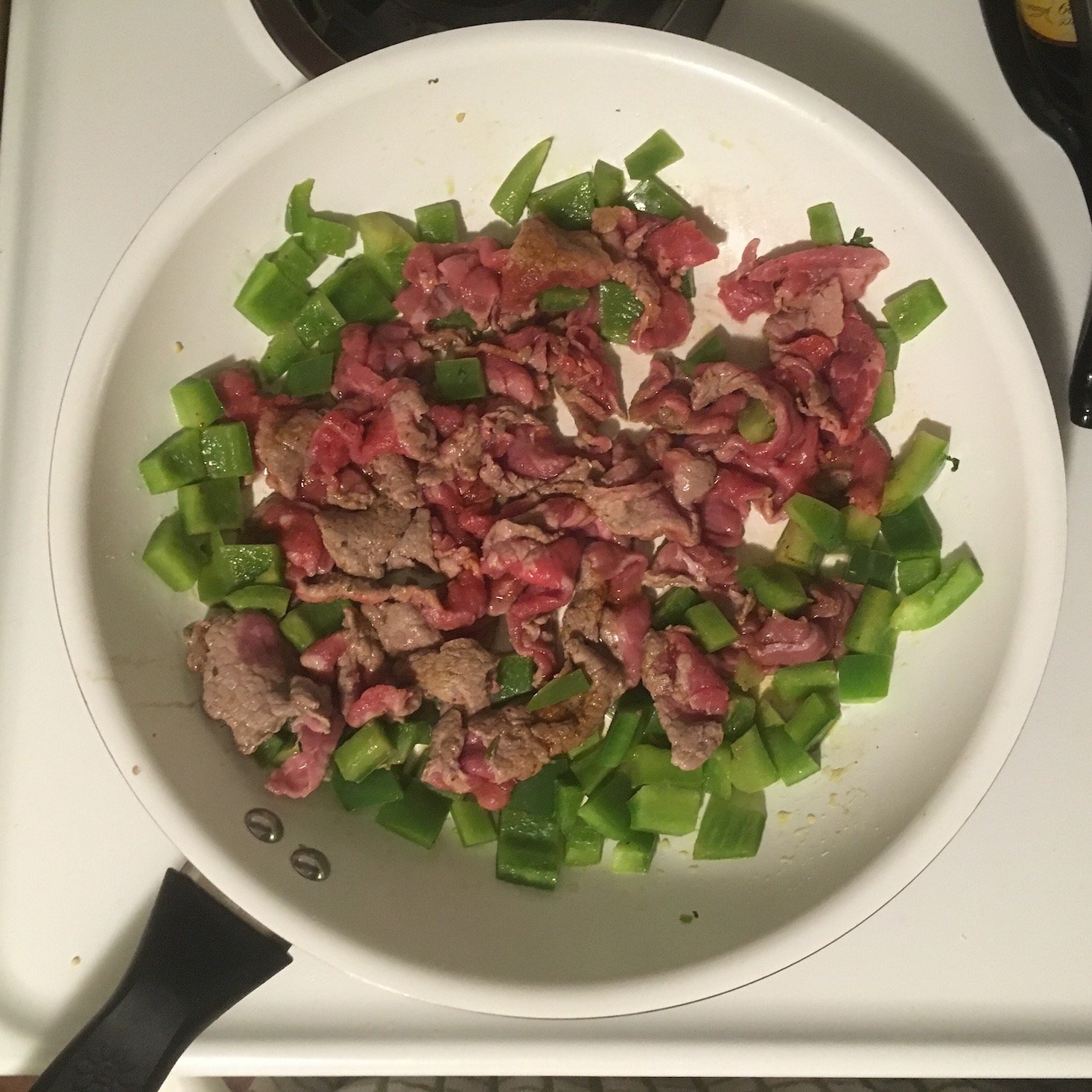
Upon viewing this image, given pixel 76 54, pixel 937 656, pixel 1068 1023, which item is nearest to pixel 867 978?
pixel 1068 1023

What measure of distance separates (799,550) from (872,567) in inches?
4.4

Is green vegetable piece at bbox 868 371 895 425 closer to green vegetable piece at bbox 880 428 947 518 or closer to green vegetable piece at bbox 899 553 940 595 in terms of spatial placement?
green vegetable piece at bbox 880 428 947 518

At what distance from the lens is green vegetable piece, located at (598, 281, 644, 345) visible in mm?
1468

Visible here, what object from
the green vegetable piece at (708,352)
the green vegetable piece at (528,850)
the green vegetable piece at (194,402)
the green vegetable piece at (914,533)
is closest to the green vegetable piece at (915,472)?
the green vegetable piece at (914,533)

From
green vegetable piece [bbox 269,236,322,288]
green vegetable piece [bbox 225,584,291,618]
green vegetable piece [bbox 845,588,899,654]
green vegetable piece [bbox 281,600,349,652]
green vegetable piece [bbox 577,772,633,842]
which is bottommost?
green vegetable piece [bbox 577,772,633,842]

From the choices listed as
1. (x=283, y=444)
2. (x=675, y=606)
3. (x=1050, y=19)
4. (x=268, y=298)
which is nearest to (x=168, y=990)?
(x=283, y=444)

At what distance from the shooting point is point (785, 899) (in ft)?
4.00

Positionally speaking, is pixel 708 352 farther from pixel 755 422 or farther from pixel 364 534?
pixel 364 534

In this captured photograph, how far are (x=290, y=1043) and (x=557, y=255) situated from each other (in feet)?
3.97

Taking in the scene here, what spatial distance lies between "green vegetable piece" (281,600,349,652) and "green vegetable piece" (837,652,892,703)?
785 millimetres

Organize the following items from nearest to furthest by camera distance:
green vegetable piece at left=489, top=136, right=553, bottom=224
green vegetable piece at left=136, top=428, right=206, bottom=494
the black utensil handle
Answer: the black utensil handle
green vegetable piece at left=136, top=428, right=206, bottom=494
green vegetable piece at left=489, top=136, right=553, bottom=224

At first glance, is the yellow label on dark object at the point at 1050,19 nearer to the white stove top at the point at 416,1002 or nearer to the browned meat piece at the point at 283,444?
the white stove top at the point at 416,1002

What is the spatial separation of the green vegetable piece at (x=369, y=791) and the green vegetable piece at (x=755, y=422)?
770 millimetres

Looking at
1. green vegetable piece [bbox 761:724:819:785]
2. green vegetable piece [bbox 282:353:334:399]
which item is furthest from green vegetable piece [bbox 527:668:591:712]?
green vegetable piece [bbox 282:353:334:399]
